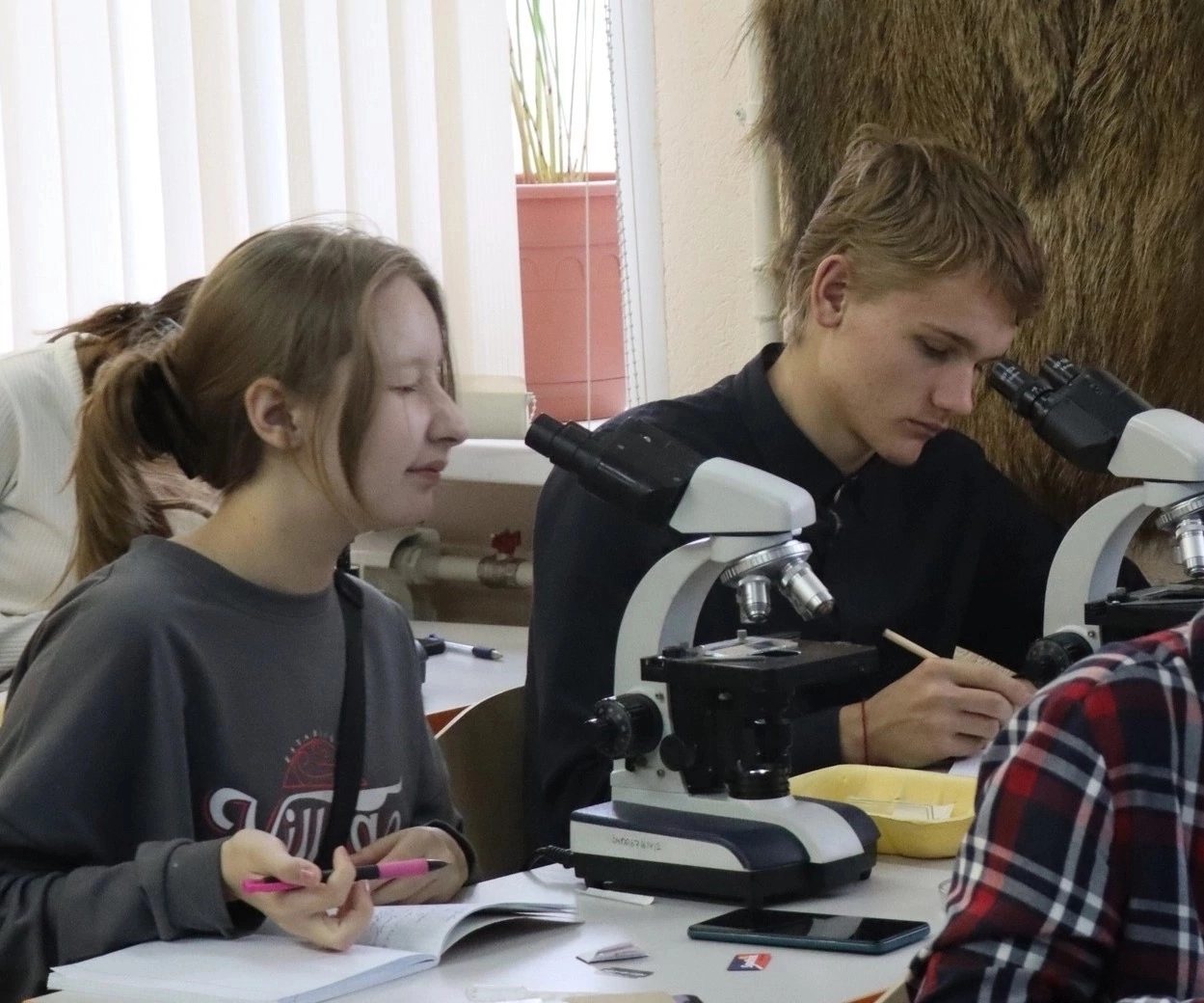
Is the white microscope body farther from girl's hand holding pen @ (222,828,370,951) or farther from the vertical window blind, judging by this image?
the vertical window blind

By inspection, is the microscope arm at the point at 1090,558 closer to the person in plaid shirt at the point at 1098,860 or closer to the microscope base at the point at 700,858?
the microscope base at the point at 700,858

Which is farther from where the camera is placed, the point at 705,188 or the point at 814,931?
the point at 705,188

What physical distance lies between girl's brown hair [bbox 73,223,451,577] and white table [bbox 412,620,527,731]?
0.59 metres

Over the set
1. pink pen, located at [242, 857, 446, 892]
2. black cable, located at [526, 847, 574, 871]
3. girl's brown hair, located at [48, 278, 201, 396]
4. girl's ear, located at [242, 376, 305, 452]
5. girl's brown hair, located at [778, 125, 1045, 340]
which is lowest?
black cable, located at [526, 847, 574, 871]

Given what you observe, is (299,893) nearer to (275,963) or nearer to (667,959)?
(275,963)

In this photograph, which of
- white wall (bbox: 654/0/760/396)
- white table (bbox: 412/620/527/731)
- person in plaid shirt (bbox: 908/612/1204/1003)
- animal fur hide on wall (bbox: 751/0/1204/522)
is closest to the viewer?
person in plaid shirt (bbox: 908/612/1204/1003)

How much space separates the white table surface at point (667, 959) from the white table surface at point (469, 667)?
2.56 feet

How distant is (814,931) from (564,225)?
5.75 ft

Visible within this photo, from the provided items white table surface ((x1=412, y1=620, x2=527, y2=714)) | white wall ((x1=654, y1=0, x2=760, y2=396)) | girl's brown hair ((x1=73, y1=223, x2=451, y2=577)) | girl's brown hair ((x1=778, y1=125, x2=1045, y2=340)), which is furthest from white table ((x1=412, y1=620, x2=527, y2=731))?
girl's brown hair ((x1=778, y1=125, x2=1045, y2=340))

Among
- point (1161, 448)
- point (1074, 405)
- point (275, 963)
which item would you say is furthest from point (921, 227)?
point (275, 963)

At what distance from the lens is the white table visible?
7.48ft

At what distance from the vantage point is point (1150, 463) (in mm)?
1681

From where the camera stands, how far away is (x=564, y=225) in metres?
2.87

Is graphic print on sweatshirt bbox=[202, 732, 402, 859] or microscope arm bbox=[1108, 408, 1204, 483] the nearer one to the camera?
graphic print on sweatshirt bbox=[202, 732, 402, 859]
